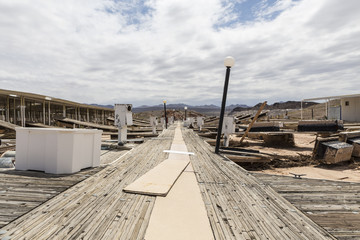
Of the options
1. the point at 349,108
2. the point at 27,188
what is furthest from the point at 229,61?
the point at 349,108

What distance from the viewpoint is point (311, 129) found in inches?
647

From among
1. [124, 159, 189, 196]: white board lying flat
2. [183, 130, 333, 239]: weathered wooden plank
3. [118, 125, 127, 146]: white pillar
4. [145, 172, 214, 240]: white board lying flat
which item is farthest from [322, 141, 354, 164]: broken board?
[118, 125, 127, 146]: white pillar

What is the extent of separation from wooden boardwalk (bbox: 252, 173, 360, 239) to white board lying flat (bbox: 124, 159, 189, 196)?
188 centimetres

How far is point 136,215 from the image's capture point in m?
2.59

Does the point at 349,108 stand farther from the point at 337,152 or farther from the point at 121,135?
the point at 121,135

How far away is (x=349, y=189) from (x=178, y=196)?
3130mm

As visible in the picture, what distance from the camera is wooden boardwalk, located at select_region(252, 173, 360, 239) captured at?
98.7 inches

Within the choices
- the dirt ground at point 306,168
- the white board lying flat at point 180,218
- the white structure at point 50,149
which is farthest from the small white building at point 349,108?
the white structure at point 50,149

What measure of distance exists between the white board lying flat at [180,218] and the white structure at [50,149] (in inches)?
91.6

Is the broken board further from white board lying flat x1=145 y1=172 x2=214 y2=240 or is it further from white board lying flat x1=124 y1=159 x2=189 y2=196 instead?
white board lying flat x1=145 y1=172 x2=214 y2=240

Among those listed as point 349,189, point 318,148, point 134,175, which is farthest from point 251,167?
point 134,175

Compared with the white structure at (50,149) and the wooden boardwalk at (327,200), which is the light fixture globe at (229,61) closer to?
the wooden boardwalk at (327,200)

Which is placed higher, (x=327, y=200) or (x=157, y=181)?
(x=157, y=181)

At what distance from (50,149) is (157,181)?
7.64 ft
